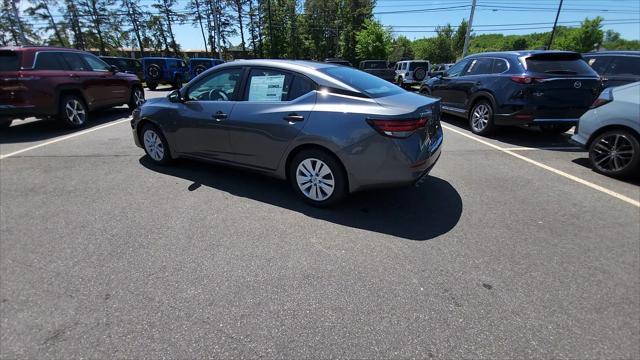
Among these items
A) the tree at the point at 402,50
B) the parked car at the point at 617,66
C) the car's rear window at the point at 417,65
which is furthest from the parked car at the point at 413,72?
the tree at the point at 402,50

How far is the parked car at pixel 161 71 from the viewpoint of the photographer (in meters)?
18.5

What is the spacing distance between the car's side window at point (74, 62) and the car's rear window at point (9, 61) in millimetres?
1058

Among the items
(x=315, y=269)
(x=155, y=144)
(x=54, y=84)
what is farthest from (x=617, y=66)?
(x=54, y=84)

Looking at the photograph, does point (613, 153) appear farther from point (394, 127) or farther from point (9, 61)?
point (9, 61)

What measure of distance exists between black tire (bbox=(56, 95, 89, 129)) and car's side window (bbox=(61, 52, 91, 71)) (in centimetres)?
77

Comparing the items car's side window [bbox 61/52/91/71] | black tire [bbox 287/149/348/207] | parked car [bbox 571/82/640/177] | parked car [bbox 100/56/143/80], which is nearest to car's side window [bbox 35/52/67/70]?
car's side window [bbox 61/52/91/71]

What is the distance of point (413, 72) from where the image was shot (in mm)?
20828

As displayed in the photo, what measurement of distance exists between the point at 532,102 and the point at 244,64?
5467 mm

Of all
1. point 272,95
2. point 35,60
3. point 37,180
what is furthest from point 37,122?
point 272,95

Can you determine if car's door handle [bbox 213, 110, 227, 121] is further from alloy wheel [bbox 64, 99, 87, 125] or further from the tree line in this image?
the tree line

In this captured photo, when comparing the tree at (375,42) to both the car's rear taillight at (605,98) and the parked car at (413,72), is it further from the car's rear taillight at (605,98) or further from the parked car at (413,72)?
the car's rear taillight at (605,98)

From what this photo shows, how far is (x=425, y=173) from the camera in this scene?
3520 millimetres

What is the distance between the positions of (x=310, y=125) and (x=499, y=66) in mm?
5536

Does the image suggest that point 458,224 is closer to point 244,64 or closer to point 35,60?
point 244,64
